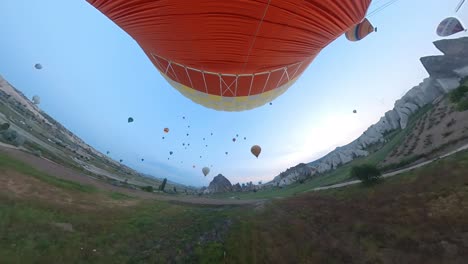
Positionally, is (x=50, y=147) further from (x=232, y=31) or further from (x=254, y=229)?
(x=232, y=31)

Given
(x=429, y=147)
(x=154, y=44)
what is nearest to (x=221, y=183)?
(x=429, y=147)

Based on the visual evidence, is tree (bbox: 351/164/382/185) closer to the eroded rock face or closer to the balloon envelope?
the balloon envelope

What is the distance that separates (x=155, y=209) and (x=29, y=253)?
1402 centimetres

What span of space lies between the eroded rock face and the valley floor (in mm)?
82537

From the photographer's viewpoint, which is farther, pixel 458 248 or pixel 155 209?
pixel 155 209

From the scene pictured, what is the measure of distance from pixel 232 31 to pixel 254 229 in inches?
653

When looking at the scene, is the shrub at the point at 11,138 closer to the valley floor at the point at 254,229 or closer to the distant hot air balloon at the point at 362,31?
the valley floor at the point at 254,229

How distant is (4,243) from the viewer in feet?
40.7

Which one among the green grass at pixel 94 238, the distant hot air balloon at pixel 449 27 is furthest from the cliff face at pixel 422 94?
the green grass at pixel 94 238

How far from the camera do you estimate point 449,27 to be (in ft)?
132

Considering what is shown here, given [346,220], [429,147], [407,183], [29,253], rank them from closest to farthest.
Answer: [29,253] < [346,220] < [407,183] < [429,147]

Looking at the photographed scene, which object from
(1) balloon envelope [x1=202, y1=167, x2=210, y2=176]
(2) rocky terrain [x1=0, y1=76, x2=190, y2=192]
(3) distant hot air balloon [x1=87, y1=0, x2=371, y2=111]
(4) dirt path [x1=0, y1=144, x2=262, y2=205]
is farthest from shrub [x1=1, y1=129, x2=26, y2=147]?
(3) distant hot air balloon [x1=87, y1=0, x2=371, y2=111]

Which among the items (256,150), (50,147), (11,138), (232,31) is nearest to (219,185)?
(50,147)

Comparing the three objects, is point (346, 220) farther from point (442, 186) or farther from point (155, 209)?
point (155, 209)
